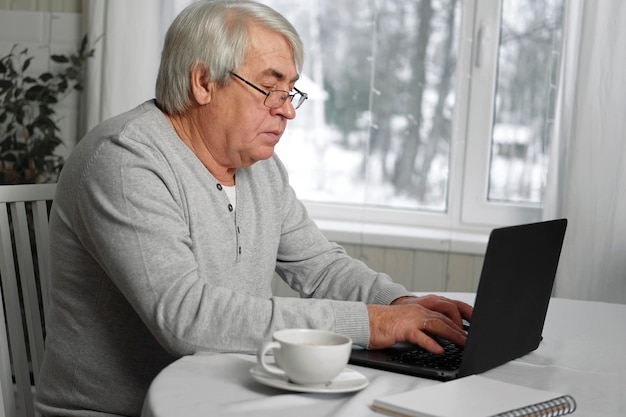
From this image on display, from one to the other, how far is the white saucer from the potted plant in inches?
83.5

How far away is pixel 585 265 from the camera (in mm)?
2699

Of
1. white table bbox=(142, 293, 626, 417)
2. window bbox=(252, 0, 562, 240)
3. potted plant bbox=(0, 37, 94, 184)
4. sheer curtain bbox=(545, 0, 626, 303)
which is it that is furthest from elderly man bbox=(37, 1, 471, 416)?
potted plant bbox=(0, 37, 94, 184)

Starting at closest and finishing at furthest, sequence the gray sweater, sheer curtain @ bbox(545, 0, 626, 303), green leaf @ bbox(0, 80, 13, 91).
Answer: the gray sweater, sheer curtain @ bbox(545, 0, 626, 303), green leaf @ bbox(0, 80, 13, 91)

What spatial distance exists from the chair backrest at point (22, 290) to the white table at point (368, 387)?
0.51 metres

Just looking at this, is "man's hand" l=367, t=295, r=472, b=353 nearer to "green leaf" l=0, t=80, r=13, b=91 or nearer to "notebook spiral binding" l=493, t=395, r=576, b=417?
"notebook spiral binding" l=493, t=395, r=576, b=417

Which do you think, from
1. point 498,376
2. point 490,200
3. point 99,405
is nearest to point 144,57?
point 490,200

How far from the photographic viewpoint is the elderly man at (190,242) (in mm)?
1345

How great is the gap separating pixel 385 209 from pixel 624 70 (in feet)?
3.00

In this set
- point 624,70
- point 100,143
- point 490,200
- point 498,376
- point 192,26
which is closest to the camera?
point 498,376

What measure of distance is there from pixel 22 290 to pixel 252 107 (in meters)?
0.54

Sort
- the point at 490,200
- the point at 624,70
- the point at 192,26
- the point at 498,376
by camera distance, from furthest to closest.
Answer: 1. the point at 490,200
2. the point at 624,70
3. the point at 192,26
4. the point at 498,376

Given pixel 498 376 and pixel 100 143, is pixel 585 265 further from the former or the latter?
Result: pixel 100 143

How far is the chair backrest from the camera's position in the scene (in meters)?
1.61

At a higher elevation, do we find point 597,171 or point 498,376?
point 597,171
